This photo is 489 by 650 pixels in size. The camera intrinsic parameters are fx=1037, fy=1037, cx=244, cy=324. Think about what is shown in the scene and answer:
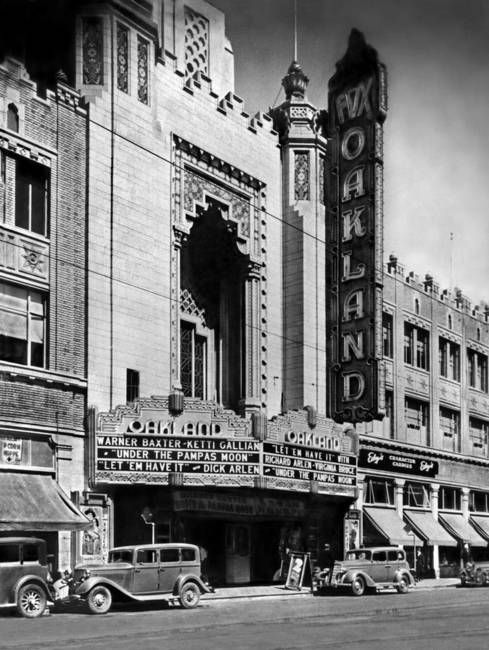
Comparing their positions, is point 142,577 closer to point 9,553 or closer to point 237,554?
point 9,553

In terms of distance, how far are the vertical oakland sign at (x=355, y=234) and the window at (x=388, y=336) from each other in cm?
626

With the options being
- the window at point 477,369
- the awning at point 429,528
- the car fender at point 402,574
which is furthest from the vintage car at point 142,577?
the window at point 477,369

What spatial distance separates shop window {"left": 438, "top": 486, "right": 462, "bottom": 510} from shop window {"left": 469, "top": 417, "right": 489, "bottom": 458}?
11.7 ft

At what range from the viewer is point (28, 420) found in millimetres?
28547

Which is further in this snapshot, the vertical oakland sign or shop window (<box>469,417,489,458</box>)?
shop window (<box>469,417,489,458</box>)

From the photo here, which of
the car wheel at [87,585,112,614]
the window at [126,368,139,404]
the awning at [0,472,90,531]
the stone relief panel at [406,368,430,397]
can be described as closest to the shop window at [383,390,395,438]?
the stone relief panel at [406,368,430,397]

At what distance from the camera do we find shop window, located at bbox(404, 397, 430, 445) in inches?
1861

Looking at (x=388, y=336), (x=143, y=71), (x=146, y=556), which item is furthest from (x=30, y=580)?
(x=388, y=336)

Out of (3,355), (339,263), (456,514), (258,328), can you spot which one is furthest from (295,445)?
(456,514)

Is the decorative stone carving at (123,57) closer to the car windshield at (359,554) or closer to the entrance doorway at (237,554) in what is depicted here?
the entrance doorway at (237,554)

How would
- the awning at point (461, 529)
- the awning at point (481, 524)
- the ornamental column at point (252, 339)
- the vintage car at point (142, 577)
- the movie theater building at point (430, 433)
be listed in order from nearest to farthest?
1. the vintage car at point (142, 577)
2. the ornamental column at point (252, 339)
3. the movie theater building at point (430, 433)
4. the awning at point (461, 529)
5. the awning at point (481, 524)

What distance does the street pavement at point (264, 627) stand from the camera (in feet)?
56.2

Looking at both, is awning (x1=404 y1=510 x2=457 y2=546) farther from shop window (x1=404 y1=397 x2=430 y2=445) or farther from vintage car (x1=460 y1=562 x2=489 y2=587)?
shop window (x1=404 y1=397 x2=430 y2=445)

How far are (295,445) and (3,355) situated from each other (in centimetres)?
1113
